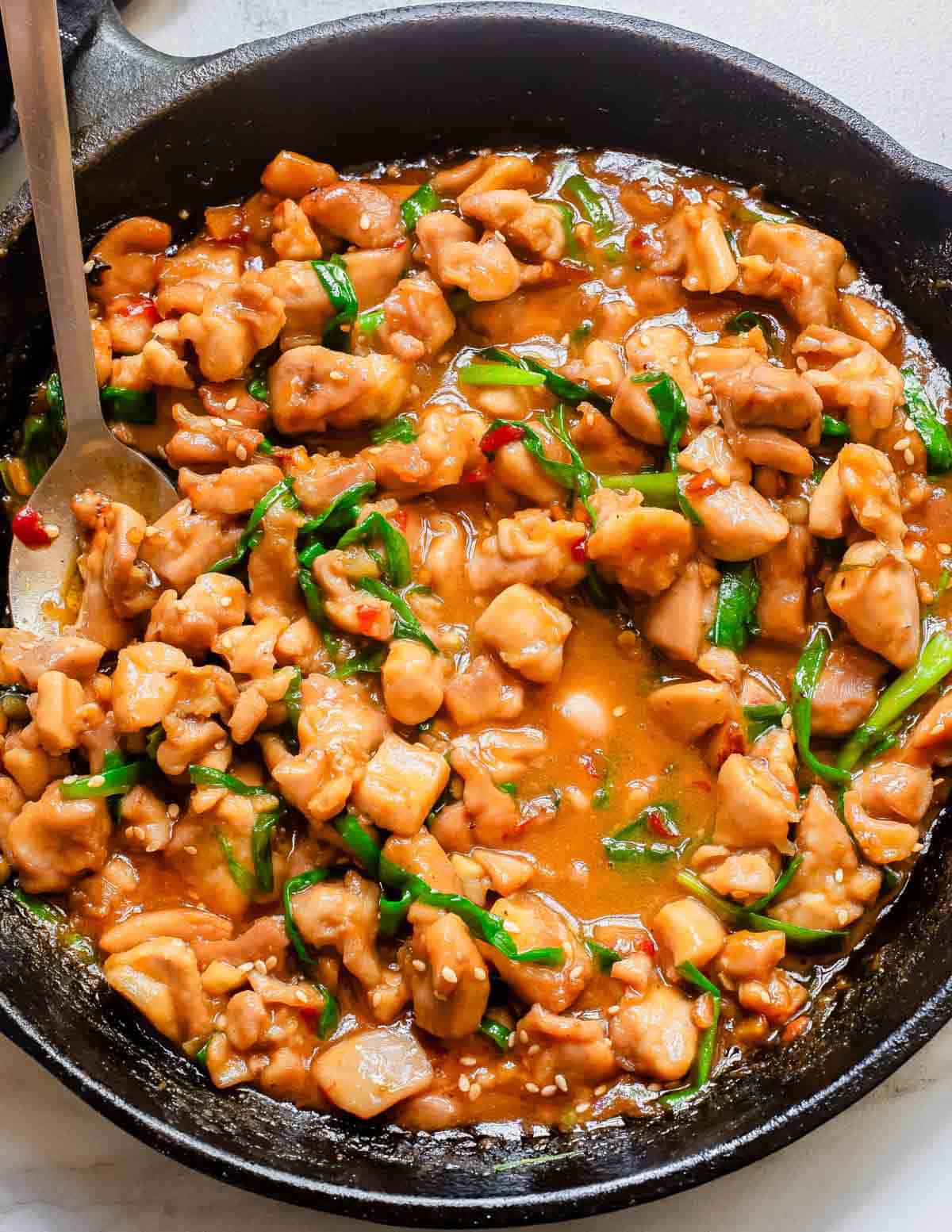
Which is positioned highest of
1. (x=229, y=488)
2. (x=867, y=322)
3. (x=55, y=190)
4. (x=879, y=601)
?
(x=867, y=322)

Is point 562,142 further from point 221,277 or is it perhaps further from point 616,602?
point 616,602

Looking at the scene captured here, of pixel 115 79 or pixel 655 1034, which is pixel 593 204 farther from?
pixel 655 1034

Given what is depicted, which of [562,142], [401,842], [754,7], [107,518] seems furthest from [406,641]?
[754,7]

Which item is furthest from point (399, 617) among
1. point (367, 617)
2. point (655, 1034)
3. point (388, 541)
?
point (655, 1034)

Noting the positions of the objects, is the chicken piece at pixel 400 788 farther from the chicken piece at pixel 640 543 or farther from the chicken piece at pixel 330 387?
the chicken piece at pixel 330 387

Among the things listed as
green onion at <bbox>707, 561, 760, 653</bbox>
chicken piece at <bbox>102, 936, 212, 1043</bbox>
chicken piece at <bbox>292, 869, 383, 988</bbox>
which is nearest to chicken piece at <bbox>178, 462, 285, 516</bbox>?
chicken piece at <bbox>292, 869, 383, 988</bbox>

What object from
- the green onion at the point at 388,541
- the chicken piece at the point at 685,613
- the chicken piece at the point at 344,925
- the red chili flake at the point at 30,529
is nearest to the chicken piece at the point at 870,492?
the chicken piece at the point at 685,613
